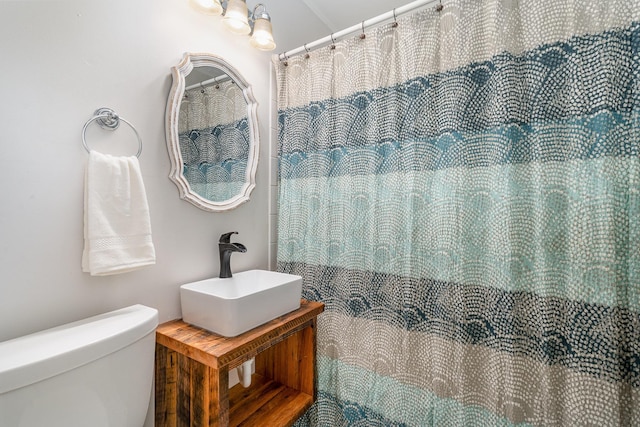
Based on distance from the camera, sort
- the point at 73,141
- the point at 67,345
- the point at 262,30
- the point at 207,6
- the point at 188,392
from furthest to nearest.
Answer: the point at 262,30 < the point at 207,6 < the point at 188,392 < the point at 73,141 < the point at 67,345

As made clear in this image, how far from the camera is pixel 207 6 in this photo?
44.0 inches

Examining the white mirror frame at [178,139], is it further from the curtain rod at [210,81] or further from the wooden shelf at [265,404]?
the wooden shelf at [265,404]

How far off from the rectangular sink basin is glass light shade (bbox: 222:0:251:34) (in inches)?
42.8

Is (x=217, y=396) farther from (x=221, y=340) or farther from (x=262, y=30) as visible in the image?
(x=262, y=30)

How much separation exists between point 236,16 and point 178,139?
0.56 m

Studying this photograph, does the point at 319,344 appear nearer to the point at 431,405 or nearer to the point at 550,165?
the point at 431,405

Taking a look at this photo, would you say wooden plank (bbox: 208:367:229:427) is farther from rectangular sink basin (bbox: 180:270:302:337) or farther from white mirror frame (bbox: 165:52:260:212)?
white mirror frame (bbox: 165:52:260:212)

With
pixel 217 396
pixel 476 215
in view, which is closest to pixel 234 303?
pixel 217 396

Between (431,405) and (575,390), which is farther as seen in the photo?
(431,405)

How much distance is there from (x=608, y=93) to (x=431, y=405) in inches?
51.1

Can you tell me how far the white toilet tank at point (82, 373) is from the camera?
629 mm

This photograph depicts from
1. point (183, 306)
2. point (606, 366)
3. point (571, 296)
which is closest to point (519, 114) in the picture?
point (571, 296)

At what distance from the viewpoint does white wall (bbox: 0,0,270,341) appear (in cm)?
78

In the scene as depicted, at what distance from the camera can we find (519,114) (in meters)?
1.05
